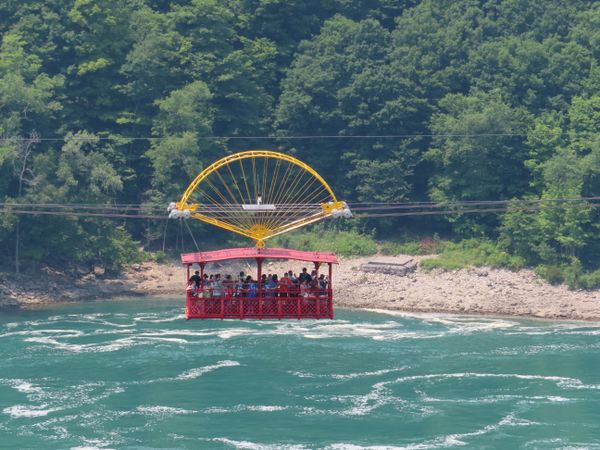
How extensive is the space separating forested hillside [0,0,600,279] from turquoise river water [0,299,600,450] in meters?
9.87

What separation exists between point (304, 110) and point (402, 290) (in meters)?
17.3

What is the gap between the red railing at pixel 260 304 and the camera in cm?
7219

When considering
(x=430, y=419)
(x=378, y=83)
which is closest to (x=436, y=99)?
(x=378, y=83)

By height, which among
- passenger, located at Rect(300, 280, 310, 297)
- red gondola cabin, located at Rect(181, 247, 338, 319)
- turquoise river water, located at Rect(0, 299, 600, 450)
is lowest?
turquoise river water, located at Rect(0, 299, 600, 450)

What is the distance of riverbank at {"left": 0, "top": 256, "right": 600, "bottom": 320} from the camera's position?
10669 centimetres

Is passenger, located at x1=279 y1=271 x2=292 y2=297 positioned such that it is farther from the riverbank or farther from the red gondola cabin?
the riverbank

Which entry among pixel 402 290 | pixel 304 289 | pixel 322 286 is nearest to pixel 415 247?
pixel 402 290

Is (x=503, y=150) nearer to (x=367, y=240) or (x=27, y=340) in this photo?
(x=367, y=240)

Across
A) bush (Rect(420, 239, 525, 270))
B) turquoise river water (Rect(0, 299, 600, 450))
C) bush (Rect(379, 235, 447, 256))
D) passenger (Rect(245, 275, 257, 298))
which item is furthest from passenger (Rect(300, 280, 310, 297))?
bush (Rect(379, 235, 447, 256))

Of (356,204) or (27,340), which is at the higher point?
(356,204)

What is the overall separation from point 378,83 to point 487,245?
45.8ft

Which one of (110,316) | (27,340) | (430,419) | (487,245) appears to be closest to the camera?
(430,419)

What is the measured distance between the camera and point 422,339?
318 ft

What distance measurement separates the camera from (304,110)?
120125 mm
